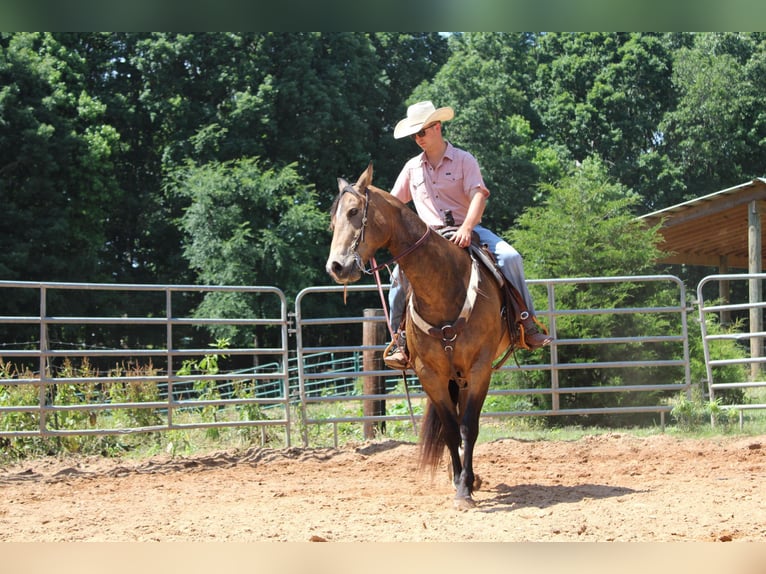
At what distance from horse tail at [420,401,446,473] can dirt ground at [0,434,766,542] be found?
0.24 meters

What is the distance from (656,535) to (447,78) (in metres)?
26.1

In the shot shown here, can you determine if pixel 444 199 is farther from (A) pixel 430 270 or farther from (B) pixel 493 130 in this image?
(B) pixel 493 130

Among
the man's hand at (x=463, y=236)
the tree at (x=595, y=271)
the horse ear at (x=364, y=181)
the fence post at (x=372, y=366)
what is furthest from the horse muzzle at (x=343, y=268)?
the tree at (x=595, y=271)

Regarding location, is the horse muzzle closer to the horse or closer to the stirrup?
the horse

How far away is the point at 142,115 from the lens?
2842 centimetres

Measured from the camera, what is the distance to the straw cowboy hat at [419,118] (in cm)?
571

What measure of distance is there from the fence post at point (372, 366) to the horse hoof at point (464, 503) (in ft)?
11.4

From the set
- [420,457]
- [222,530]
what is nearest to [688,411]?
[420,457]

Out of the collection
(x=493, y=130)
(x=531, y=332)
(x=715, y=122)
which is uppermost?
(x=715, y=122)

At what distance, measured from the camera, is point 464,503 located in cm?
537

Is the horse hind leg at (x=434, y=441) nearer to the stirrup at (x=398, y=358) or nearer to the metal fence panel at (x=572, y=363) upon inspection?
the stirrup at (x=398, y=358)

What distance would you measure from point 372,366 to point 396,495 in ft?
10.2

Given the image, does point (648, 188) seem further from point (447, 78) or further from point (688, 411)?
point (688, 411)

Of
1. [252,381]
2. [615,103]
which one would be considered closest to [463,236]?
[252,381]
